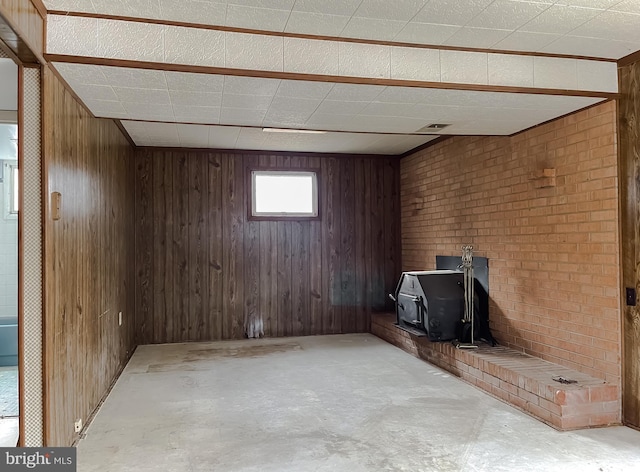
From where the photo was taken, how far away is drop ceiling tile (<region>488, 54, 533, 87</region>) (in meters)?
3.12

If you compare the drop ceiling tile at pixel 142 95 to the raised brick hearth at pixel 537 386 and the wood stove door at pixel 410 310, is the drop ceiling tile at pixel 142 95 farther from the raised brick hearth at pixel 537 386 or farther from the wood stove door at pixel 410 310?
the raised brick hearth at pixel 537 386

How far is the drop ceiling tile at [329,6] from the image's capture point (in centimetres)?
243

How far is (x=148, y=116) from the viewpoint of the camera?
372cm

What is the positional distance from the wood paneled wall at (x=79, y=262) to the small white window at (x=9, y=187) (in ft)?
6.92

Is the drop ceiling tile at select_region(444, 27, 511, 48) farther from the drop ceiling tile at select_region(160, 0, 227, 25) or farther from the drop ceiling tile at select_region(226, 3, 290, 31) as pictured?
the drop ceiling tile at select_region(160, 0, 227, 25)

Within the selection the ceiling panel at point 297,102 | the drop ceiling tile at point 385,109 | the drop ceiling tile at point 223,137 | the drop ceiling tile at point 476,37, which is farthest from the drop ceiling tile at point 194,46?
the drop ceiling tile at point 223,137

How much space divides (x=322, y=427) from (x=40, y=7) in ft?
9.76

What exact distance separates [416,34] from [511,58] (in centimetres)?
75

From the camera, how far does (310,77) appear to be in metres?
2.90

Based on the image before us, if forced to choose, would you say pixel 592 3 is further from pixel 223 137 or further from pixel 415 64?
pixel 223 137

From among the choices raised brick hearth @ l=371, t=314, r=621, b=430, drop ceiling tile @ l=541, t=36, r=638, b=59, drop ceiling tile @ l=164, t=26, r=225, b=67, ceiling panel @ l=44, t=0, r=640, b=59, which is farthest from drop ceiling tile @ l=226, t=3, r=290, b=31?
raised brick hearth @ l=371, t=314, r=621, b=430

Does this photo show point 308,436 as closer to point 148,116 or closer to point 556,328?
point 556,328

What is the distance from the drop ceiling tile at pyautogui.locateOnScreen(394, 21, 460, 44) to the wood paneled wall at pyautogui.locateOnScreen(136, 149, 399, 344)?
3.73 metres

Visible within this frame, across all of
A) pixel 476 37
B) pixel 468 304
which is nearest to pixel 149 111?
pixel 476 37
